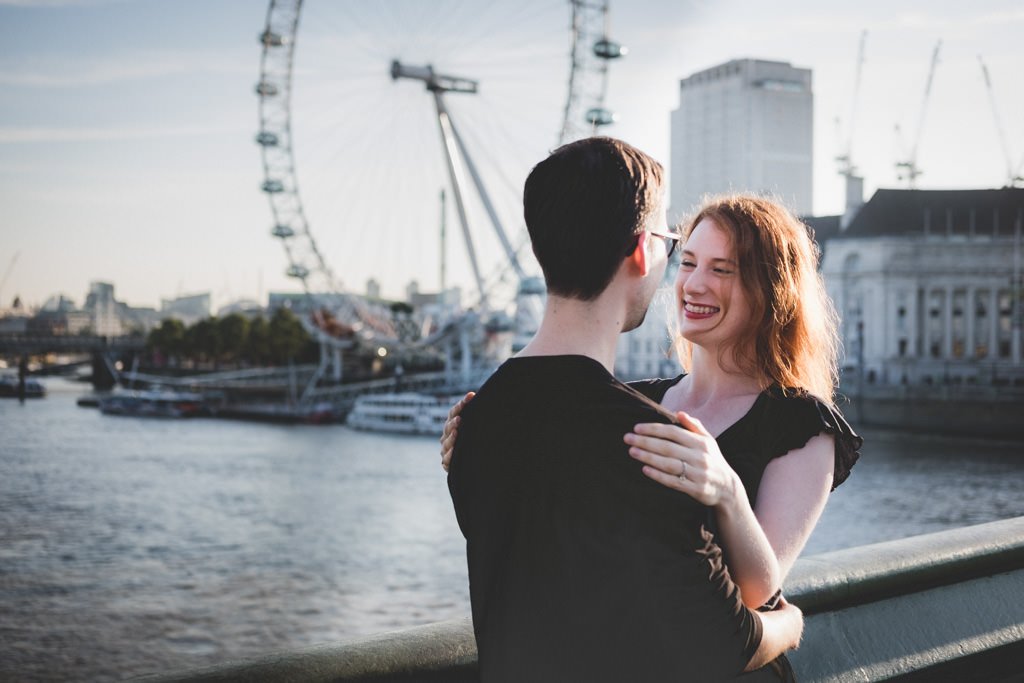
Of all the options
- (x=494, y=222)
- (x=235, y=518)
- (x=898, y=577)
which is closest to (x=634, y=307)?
(x=898, y=577)

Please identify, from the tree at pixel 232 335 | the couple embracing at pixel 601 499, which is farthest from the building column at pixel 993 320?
the couple embracing at pixel 601 499

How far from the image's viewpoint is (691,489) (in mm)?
1398

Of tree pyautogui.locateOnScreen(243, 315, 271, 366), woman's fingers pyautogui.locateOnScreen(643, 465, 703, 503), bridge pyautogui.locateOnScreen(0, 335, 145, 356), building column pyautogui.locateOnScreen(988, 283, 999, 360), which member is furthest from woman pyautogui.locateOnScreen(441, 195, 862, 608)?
tree pyautogui.locateOnScreen(243, 315, 271, 366)

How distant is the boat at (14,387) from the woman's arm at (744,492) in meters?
69.2

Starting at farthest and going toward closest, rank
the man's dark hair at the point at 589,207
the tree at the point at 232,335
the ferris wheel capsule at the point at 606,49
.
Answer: the tree at the point at 232,335 < the ferris wheel capsule at the point at 606,49 < the man's dark hair at the point at 589,207

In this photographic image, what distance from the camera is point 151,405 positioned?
211 ft

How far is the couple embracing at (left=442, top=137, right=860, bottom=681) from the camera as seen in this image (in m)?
1.40

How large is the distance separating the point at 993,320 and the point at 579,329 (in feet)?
231

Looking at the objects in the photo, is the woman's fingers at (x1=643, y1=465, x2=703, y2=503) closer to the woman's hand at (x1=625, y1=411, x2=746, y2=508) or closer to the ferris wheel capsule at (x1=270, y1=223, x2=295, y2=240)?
the woman's hand at (x1=625, y1=411, x2=746, y2=508)

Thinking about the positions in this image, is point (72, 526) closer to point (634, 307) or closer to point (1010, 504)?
point (1010, 504)

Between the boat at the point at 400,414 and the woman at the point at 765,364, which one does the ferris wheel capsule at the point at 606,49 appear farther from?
the woman at the point at 765,364

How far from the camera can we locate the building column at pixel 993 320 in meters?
65.8

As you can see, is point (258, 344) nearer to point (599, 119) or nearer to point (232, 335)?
point (232, 335)

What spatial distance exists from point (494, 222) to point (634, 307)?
36997 mm
